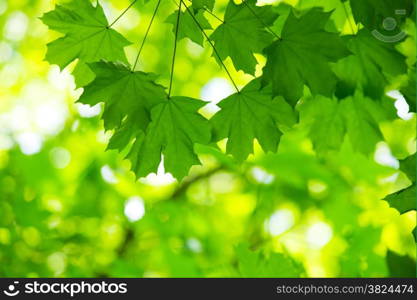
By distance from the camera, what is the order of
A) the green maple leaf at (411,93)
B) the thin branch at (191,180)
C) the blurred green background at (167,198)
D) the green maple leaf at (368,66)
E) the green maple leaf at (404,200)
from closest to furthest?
the green maple leaf at (404,200) < the green maple leaf at (411,93) < the green maple leaf at (368,66) < the blurred green background at (167,198) < the thin branch at (191,180)

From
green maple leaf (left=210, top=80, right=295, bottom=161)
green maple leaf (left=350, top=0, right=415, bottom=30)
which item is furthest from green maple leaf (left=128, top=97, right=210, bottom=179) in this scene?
green maple leaf (left=350, top=0, right=415, bottom=30)

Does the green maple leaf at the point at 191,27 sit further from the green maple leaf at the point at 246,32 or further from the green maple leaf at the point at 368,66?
the green maple leaf at the point at 368,66

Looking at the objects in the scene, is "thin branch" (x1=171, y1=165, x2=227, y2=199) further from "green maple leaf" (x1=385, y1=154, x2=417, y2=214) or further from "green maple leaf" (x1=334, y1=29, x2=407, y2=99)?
"green maple leaf" (x1=385, y1=154, x2=417, y2=214)

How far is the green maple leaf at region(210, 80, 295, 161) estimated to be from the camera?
1.45 meters

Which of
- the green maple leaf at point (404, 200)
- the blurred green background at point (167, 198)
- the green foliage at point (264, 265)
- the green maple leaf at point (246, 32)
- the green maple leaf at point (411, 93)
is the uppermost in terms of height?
the blurred green background at point (167, 198)

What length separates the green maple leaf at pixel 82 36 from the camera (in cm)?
150

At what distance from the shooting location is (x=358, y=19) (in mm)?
1304

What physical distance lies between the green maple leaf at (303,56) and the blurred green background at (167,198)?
43 centimetres

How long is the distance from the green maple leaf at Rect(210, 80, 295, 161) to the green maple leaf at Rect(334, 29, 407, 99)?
373mm

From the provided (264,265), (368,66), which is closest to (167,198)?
(264,265)

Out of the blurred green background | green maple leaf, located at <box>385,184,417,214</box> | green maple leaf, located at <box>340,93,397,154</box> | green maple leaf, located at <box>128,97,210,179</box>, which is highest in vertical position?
the blurred green background

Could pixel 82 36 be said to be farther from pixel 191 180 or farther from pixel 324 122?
pixel 191 180

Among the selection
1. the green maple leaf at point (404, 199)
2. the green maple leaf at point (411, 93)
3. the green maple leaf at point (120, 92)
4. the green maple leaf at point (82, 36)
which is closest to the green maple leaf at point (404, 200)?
the green maple leaf at point (404, 199)

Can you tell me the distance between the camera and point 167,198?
496 cm
